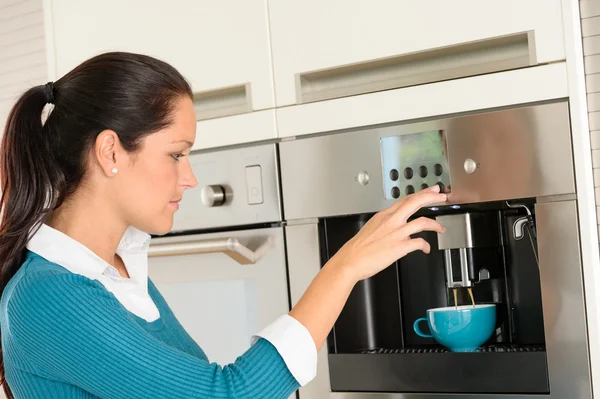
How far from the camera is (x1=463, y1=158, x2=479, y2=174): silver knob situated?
1.29m

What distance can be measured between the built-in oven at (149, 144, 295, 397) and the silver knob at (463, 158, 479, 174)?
36cm

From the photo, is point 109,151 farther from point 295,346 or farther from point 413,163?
point 413,163

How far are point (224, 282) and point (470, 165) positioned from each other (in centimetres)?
54

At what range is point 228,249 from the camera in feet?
4.85

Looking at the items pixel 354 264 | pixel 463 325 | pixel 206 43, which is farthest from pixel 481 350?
pixel 206 43

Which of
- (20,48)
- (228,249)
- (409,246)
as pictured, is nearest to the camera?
(409,246)

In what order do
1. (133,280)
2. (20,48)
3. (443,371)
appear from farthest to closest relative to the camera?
(20,48)
(443,371)
(133,280)

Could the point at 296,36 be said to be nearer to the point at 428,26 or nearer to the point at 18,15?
the point at 428,26

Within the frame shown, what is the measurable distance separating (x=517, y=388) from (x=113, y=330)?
668mm

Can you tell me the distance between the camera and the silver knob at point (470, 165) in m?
1.29

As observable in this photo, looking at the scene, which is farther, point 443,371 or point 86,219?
point 443,371

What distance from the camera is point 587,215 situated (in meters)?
1.22

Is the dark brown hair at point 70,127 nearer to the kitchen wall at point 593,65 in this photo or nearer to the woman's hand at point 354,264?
the woman's hand at point 354,264

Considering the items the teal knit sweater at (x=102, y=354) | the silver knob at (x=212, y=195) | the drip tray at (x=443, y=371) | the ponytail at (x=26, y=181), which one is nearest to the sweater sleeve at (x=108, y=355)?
the teal knit sweater at (x=102, y=354)
